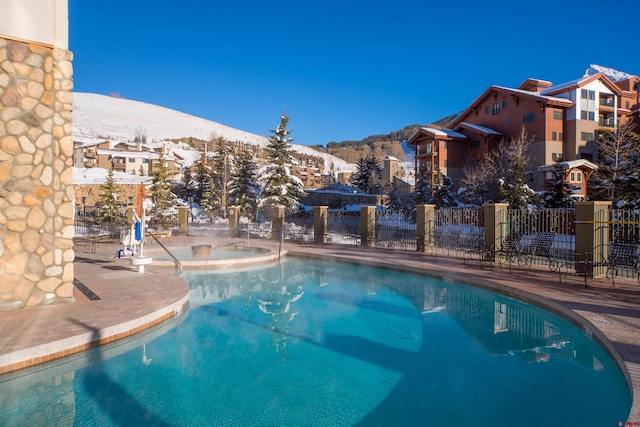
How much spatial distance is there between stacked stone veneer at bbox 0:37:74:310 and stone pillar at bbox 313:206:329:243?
13.2m

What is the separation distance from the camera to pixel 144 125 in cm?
11194

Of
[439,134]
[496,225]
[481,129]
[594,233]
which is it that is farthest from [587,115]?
[594,233]

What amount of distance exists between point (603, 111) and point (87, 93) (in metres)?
154

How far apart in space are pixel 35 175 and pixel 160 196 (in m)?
22.6

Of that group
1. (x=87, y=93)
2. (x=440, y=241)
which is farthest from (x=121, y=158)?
(x=87, y=93)

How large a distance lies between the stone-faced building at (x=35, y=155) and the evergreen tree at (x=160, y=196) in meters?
21.6

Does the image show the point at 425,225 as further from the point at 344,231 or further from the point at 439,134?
the point at 439,134

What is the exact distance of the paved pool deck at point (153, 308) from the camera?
4.81m

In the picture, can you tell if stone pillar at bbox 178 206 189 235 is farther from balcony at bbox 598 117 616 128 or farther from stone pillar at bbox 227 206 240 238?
balcony at bbox 598 117 616 128

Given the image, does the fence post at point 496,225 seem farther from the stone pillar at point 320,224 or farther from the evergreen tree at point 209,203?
the evergreen tree at point 209,203

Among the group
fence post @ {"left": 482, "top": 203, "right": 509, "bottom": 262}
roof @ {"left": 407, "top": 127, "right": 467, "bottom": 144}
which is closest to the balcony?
roof @ {"left": 407, "top": 127, "right": 467, "bottom": 144}

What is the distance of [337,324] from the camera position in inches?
281

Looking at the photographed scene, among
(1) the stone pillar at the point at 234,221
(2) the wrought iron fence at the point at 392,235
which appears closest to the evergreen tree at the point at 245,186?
(1) the stone pillar at the point at 234,221

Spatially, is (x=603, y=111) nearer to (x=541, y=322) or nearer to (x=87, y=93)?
(x=541, y=322)
